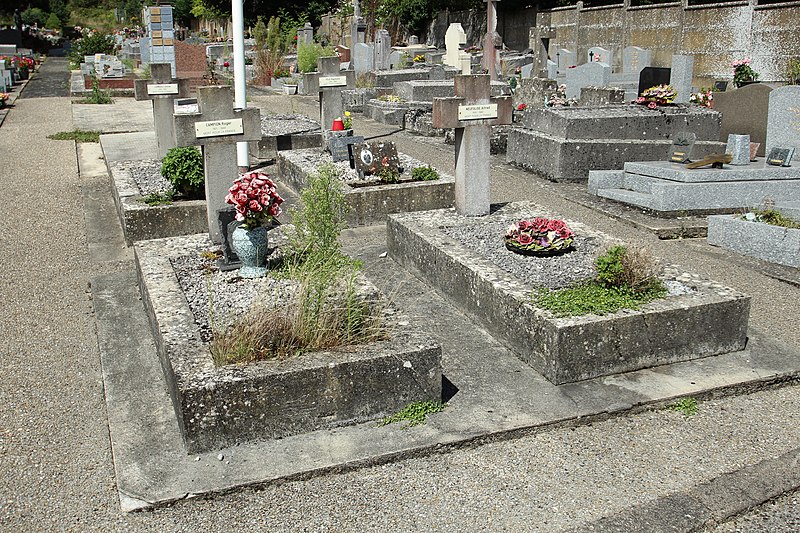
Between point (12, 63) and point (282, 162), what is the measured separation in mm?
24230

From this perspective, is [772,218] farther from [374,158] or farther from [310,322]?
[310,322]

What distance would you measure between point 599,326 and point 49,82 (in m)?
30.5

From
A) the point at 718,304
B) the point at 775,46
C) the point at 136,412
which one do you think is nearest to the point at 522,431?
the point at 718,304

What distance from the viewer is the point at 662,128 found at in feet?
39.1

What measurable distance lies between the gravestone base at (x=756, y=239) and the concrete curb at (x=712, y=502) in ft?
13.3

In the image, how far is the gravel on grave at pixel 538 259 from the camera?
6010mm

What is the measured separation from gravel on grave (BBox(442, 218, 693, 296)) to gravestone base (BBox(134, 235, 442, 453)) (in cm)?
156

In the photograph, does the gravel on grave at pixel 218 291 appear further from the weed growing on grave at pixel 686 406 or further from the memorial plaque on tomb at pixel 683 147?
the memorial plaque on tomb at pixel 683 147

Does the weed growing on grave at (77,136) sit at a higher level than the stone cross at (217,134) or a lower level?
lower

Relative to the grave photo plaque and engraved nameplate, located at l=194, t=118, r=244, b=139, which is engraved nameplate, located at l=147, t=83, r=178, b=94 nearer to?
the grave photo plaque

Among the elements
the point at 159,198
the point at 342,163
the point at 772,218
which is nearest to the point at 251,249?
the point at 159,198

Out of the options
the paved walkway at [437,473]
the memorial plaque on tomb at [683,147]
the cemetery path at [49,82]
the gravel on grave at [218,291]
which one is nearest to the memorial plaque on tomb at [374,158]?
the gravel on grave at [218,291]

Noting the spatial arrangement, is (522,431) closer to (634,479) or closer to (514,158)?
(634,479)

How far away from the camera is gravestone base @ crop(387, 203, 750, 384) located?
5.12 metres
